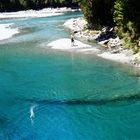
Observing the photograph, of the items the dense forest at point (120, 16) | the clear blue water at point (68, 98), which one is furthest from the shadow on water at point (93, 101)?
the dense forest at point (120, 16)

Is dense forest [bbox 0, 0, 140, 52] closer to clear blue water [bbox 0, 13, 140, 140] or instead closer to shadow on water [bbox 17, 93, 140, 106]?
clear blue water [bbox 0, 13, 140, 140]

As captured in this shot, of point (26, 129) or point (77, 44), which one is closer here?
point (26, 129)

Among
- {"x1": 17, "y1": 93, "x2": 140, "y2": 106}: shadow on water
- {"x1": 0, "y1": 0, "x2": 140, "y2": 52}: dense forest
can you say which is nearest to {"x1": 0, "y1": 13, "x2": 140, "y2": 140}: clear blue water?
{"x1": 17, "y1": 93, "x2": 140, "y2": 106}: shadow on water

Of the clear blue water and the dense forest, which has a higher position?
the dense forest

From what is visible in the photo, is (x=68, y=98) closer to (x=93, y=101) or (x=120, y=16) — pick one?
(x=93, y=101)

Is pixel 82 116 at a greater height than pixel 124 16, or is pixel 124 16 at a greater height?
pixel 124 16

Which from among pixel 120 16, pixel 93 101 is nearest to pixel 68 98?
pixel 93 101

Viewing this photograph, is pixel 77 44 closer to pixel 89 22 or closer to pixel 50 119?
pixel 89 22

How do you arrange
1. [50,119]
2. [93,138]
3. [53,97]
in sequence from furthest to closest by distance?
[53,97] < [50,119] < [93,138]

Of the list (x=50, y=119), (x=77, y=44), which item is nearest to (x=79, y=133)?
(x=50, y=119)
